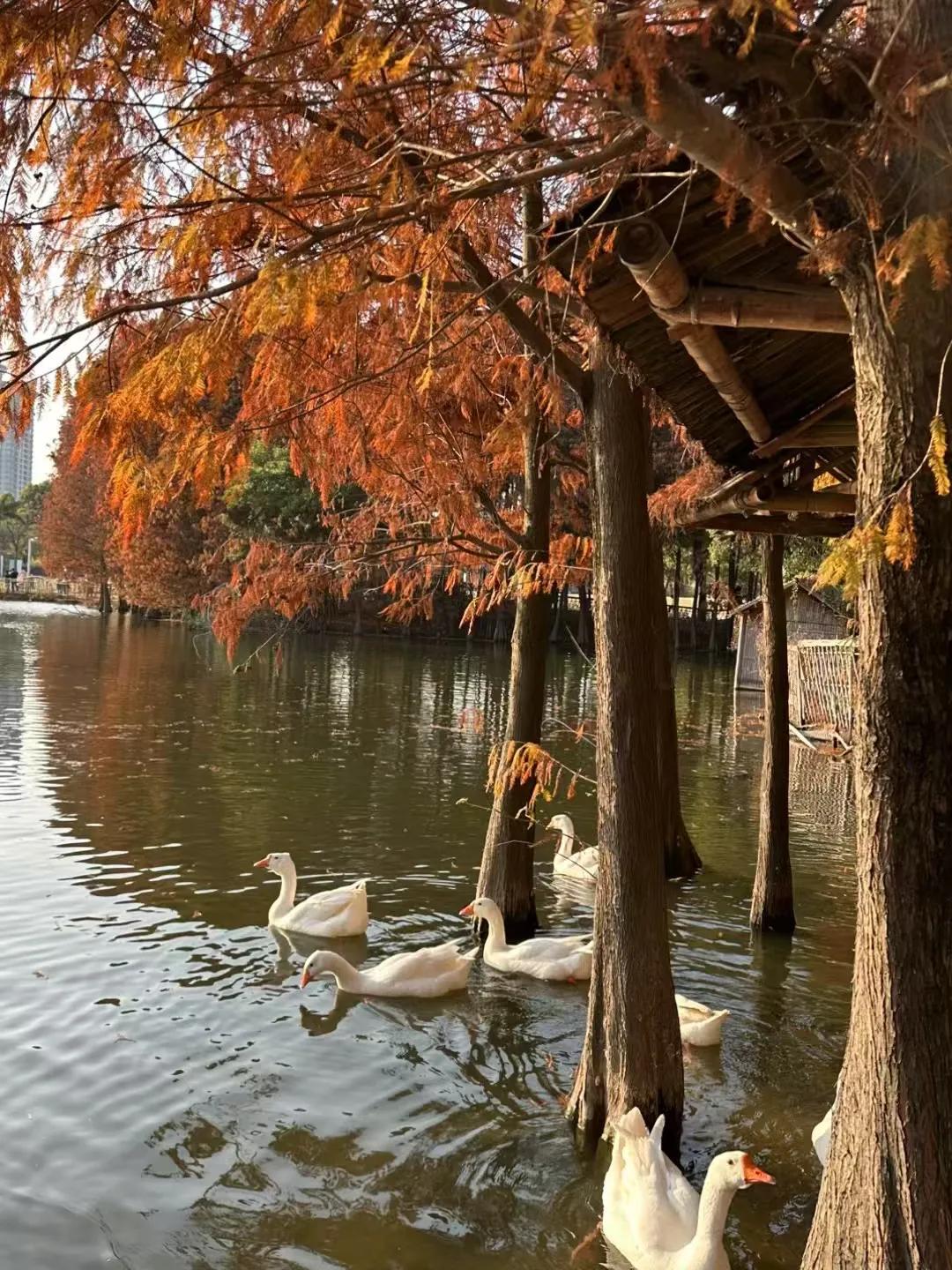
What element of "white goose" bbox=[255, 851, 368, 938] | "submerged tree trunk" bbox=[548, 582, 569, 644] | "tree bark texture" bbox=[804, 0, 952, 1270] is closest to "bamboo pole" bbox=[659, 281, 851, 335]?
"tree bark texture" bbox=[804, 0, 952, 1270]

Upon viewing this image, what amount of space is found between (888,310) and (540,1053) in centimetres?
540

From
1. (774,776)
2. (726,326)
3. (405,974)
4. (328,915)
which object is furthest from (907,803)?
(328,915)

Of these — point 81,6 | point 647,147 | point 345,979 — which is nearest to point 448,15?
point 647,147

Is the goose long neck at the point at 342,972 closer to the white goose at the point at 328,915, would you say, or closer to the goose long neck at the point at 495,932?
the goose long neck at the point at 495,932

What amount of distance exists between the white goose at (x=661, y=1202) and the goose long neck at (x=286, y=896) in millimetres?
5054

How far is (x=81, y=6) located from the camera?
3240 millimetres

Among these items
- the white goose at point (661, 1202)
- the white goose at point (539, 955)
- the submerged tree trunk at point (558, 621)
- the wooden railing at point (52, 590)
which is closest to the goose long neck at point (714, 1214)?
the white goose at point (661, 1202)

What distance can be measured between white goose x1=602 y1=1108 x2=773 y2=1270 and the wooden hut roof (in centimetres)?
335

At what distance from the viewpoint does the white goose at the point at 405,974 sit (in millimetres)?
8031

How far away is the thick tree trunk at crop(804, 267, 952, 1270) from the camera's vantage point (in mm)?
3182

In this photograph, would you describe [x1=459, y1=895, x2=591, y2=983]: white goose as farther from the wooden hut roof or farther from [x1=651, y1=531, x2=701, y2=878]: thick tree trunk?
the wooden hut roof

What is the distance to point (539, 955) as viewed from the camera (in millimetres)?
8461

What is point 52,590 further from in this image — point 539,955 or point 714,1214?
point 714,1214

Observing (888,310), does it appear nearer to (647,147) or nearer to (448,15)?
(647,147)
